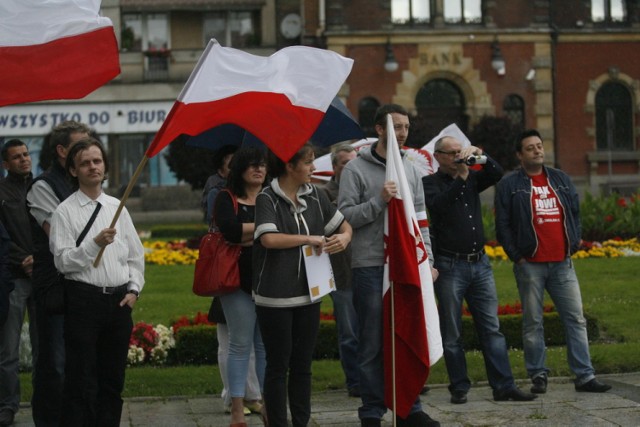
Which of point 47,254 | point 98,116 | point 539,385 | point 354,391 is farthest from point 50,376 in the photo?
point 98,116

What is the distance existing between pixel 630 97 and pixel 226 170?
99.8ft

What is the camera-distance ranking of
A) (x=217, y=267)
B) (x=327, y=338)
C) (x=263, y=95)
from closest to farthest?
(x=263, y=95) < (x=217, y=267) < (x=327, y=338)

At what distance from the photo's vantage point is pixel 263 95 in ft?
26.1

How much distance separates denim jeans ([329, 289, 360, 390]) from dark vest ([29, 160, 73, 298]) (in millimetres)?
2824

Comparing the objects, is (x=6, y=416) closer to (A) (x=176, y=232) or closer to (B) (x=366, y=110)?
(A) (x=176, y=232)

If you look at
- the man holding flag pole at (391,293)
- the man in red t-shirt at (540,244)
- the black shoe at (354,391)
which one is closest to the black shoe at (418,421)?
the man holding flag pole at (391,293)

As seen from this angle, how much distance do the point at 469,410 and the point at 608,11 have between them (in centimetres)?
3061

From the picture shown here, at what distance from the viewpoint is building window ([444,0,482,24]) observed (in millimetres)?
37062

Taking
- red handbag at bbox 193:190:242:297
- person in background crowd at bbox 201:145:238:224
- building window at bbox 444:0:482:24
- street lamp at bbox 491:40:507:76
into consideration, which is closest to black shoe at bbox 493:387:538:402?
red handbag at bbox 193:190:242:297

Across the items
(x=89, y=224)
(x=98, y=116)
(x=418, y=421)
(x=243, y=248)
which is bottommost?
(x=418, y=421)

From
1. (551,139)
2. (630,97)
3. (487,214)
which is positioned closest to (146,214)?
(551,139)

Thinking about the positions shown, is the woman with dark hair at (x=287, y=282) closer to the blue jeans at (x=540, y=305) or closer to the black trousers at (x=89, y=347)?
the black trousers at (x=89, y=347)

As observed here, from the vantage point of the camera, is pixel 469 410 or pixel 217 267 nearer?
pixel 217 267

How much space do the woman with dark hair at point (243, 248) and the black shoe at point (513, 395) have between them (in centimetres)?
196
